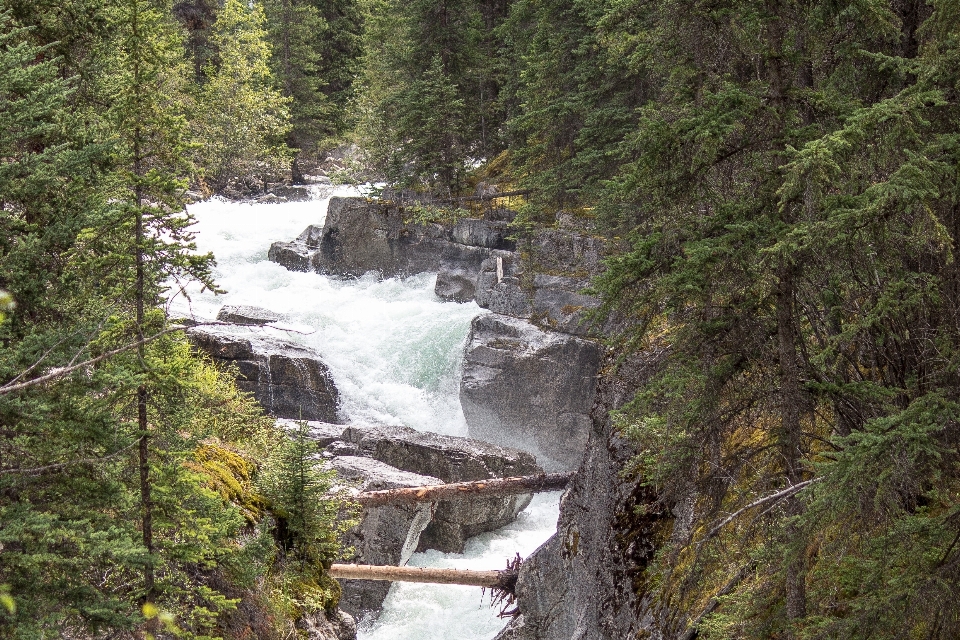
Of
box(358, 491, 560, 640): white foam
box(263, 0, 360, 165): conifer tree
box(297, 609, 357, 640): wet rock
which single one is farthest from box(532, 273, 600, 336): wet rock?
box(263, 0, 360, 165): conifer tree

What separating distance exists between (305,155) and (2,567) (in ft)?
134

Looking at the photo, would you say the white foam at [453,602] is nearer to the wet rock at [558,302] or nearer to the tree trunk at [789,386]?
the wet rock at [558,302]

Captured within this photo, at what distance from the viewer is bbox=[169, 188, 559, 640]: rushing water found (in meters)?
15.8

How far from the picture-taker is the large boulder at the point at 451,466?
1795 cm

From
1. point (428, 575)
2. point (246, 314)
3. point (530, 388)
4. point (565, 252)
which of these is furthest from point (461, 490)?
point (246, 314)

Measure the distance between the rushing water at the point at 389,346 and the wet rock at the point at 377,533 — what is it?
1.68 feet

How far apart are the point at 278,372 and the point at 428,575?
10285 millimetres

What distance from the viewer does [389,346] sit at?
24.6m

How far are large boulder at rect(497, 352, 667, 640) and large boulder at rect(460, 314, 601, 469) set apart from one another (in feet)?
30.2

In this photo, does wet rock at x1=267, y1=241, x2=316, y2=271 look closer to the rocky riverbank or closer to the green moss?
the rocky riverbank

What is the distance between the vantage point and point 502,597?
13.8 metres

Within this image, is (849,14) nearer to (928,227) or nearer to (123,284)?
(928,227)

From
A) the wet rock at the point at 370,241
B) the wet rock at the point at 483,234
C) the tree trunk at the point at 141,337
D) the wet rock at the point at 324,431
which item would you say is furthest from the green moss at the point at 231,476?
the wet rock at the point at 370,241

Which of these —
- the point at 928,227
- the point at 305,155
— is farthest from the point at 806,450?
the point at 305,155
